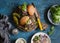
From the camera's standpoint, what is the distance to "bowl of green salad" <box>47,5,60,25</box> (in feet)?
5.54

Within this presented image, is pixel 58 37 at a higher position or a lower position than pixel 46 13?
lower

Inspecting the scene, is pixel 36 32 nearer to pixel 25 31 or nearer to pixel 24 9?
pixel 25 31

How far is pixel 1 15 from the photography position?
5.42 feet

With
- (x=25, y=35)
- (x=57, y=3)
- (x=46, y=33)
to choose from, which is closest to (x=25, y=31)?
(x=25, y=35)

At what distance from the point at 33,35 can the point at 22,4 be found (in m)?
0.24

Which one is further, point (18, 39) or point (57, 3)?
point (57, 3)

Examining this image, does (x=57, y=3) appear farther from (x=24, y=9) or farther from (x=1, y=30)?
(x=1, y=30)

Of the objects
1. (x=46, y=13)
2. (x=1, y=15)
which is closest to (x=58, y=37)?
(x=46, y=13)

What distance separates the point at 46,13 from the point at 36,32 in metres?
0.16

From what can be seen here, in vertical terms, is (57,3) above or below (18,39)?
above

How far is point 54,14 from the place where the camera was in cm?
169

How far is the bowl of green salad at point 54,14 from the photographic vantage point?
1688 millimetres

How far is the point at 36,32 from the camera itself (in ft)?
5.51

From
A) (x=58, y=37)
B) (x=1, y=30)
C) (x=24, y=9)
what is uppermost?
(x=24, y=9)
